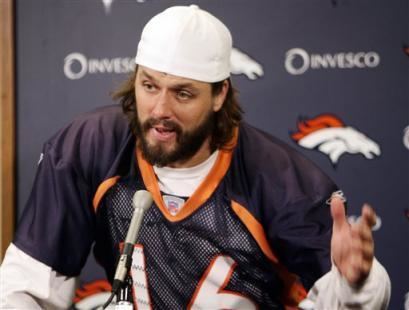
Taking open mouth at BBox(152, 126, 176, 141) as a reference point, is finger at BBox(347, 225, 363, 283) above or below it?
below

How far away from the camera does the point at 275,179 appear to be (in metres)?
1.40

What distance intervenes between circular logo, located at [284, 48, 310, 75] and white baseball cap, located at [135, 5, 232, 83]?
50cm

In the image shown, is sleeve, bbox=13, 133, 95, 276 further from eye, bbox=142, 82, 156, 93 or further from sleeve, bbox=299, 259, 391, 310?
sleeve, bbox=299, 259, 391, 310

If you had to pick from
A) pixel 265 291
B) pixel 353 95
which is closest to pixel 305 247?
pixel 265 291

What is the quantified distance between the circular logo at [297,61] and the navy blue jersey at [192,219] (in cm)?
46

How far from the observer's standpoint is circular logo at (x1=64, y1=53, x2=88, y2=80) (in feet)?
6.65

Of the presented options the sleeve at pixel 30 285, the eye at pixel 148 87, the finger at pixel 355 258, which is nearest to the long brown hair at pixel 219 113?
the eye at pixel 148 87

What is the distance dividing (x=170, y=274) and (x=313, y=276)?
321 mm

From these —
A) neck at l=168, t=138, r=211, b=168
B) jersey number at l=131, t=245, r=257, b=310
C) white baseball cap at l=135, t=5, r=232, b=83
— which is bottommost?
jersey number at l=131, t=245, r=257, b=310

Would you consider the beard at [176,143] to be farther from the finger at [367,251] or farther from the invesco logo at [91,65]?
the invesco logo at [91,65]

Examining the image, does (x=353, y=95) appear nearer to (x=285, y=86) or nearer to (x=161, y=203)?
(x=285, y=86)

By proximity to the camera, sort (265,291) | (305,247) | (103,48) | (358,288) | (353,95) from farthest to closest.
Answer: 1. (103,48)
2. (353,95)
3. (265,291)
4. (305,247)
5. (358,288)

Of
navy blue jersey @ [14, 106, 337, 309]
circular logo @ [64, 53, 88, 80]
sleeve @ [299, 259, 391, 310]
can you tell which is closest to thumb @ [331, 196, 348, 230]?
sleeve @ [299, 259, 391, 310]

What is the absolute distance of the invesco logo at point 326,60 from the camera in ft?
5.96
